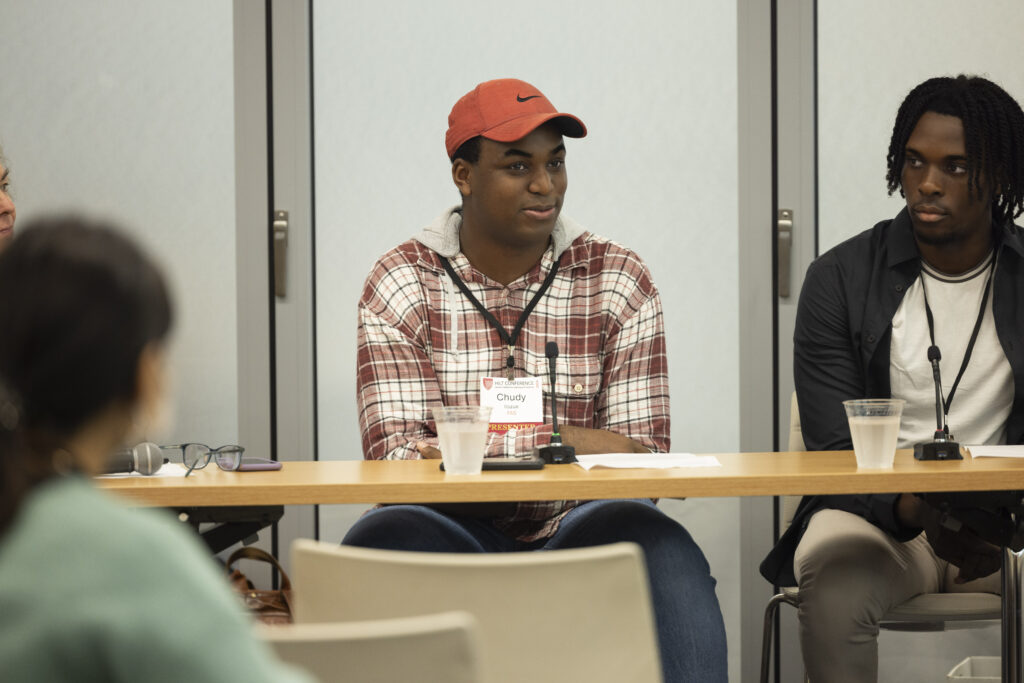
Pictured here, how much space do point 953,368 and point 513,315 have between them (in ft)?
3.46

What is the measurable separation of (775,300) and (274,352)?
1.67 metres

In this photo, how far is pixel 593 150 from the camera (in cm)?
373

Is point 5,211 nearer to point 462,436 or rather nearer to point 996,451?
point 462,436

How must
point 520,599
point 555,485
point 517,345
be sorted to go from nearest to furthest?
point 520,599, point 555,485, point 517,345

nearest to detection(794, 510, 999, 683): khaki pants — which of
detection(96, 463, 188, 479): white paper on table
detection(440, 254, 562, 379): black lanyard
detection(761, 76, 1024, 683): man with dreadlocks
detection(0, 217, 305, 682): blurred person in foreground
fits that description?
detection(761, 76, 1024, 683): man with dreadlocks

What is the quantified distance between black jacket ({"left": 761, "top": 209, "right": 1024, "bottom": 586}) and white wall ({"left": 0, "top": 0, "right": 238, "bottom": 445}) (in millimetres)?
1900

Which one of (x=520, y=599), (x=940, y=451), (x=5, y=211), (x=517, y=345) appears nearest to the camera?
(x=520, y=599)

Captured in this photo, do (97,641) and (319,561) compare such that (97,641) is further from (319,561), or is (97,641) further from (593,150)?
(593,150)

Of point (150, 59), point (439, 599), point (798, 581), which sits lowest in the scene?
point (798, 581)

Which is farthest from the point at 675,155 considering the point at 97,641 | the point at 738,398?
the point at 97,641

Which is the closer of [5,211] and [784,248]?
[5,211]

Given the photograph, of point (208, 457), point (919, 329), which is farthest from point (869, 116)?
point (208, 457)

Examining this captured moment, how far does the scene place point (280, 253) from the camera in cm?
366

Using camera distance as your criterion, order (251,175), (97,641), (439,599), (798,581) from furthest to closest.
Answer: (251,175) < (798,581) < (439,599) < (97,641)
